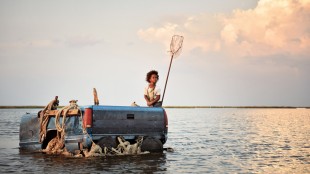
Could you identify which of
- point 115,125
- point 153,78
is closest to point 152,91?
point 153,78

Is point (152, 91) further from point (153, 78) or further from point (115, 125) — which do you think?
point (115, 125)

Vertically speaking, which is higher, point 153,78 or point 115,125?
point 153,78

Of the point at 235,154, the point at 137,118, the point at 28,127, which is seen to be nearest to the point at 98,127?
the point at 137,118

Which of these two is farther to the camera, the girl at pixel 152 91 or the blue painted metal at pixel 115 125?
the girl at pixel 152 91

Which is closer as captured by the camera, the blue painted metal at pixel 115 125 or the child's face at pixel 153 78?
the blue painted metal at pixel 115 125

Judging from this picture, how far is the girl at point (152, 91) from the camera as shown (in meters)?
14.3

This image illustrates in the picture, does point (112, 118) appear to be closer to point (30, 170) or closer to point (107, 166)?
point (107, 166)

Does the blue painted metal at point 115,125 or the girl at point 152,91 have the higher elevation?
the girl at point 152,91

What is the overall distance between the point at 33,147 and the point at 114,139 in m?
3.72

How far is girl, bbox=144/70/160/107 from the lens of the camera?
46.9ft

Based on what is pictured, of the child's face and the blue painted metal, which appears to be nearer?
the blue painted metal

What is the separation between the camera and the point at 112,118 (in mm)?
12961

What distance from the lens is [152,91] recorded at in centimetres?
1441

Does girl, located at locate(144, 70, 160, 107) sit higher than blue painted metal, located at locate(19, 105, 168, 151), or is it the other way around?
girl, located at locate(144, 70, 160, 107)
